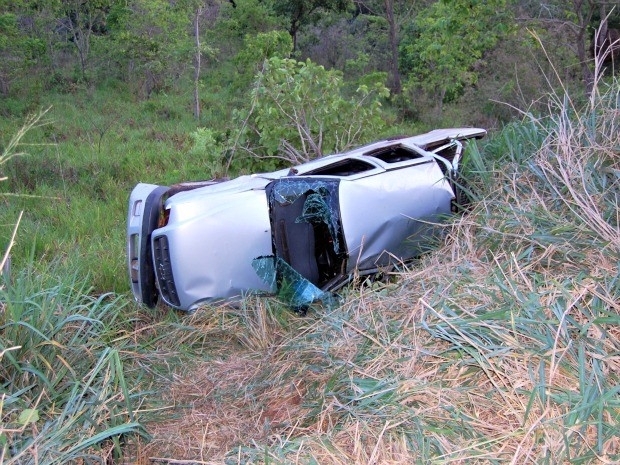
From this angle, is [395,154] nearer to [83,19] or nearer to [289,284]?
[289,284]

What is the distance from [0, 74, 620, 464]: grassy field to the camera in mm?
2963

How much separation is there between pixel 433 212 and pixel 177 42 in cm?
995

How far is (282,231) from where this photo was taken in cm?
479

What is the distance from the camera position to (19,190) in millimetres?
7785

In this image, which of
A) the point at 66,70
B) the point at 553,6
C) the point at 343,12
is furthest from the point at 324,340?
the point at 343,12

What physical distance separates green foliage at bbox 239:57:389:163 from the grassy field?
2.58 meters

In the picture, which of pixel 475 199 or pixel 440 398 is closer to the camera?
pixel 440 398

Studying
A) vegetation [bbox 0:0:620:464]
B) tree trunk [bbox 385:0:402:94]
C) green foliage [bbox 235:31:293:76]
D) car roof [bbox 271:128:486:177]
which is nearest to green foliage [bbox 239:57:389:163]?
vegetation [bbox 0:0:620:464]

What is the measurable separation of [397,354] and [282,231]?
157cm

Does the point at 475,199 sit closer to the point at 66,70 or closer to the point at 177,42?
the point at 177,42

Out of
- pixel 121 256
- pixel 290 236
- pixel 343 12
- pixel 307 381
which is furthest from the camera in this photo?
pixel 343 12

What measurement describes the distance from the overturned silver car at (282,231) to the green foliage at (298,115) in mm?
2374

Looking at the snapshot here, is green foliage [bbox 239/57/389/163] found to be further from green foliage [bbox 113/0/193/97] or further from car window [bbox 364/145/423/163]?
green foliage [bbox 113/0/193/97]

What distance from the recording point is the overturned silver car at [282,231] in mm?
4570
